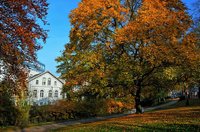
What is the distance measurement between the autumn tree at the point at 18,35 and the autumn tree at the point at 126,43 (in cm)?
1049

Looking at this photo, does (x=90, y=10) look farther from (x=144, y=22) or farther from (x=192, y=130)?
(x=192, y=130)

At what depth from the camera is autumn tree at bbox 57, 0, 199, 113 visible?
2539 cm

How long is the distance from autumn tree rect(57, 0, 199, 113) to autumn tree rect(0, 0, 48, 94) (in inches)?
413

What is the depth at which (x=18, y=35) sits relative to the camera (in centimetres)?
1476

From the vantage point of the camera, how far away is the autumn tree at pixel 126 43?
2539 cm

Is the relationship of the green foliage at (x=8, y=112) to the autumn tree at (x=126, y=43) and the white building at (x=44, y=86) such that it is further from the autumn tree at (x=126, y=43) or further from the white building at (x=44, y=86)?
the white building at (x=44, y=86)

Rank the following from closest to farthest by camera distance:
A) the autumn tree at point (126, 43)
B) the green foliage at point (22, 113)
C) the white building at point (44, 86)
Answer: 1. the autumn tree at point (126, 43)
2. the green foliage at point (22, 113)
3. the white building at point (44, 86)

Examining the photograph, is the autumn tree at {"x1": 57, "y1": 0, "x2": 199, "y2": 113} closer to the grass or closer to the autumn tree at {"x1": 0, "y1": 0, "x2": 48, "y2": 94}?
the grass

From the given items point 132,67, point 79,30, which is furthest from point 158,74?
point 79,30

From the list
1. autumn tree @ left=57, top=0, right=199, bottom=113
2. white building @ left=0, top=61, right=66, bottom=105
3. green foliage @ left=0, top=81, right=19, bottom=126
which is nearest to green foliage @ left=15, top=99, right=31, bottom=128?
green foliage @ left=0, top=81, right=19, bottom=126

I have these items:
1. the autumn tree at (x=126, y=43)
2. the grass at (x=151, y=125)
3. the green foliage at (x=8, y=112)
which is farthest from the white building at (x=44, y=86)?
the grass at (x=151, y=125)

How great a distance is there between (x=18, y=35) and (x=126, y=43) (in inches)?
527

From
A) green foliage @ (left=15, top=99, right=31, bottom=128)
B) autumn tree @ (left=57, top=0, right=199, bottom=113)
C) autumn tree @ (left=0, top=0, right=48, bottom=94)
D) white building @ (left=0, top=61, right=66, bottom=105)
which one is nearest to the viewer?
autumn tree @ (left=0, top=0, right=48, bottom=94)

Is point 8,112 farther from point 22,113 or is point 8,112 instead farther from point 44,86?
point 44,86
